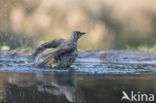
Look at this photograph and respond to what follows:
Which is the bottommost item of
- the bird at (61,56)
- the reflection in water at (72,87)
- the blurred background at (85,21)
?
the reflection in water at (72,87)

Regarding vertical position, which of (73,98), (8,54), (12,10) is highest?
(12,10)

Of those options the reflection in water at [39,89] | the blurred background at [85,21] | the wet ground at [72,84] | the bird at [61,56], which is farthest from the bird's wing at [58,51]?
the blurred background at [85,21]

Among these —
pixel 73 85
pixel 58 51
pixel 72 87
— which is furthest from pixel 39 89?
pixel 58 51

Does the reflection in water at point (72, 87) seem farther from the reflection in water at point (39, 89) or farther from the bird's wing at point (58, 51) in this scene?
the bird's wing at point (58, 51)

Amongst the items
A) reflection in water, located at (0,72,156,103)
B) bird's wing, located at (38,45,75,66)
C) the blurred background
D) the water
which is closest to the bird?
bird's wing, located at (38,45,75,66)

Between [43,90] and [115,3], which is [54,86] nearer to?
[43,90]

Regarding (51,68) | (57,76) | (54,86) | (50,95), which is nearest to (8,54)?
(51,68)

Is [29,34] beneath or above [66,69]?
above

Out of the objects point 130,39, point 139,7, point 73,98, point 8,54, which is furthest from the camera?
point 139,7
